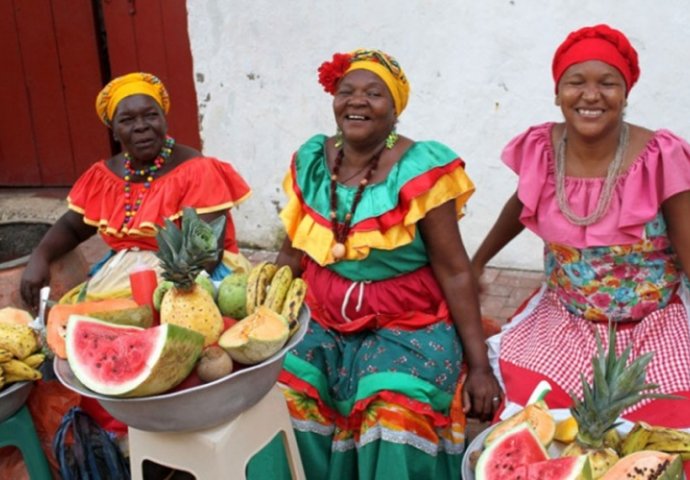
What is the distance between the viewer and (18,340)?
2.80m

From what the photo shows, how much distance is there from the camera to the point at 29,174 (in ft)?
24.7

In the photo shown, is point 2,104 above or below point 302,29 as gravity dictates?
below

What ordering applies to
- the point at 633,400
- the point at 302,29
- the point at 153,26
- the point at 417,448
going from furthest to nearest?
the point at 153,26 < the point at 302,29 < the point at 417,448 < the point at 633,400

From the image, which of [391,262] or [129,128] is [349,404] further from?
[129,128]

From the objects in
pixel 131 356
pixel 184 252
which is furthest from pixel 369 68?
pixel 131 356

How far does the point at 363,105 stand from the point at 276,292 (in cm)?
91

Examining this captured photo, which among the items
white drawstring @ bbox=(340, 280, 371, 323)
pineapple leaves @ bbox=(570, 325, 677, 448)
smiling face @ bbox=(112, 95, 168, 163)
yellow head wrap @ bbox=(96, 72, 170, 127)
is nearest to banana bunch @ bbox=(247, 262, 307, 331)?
white drawstring @ bbox=(340, 280, 371, 323)

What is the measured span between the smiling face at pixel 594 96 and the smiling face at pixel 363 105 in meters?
0.68

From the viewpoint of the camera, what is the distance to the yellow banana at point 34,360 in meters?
2.82

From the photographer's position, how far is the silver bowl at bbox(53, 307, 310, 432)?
2.07m

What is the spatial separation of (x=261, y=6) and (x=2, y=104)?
3.22 m

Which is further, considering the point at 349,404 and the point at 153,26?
the point at 153,26

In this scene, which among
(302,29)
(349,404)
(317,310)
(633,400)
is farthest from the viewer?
(302,29)

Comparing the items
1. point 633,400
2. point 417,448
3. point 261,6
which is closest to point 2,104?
A: point 261,6
